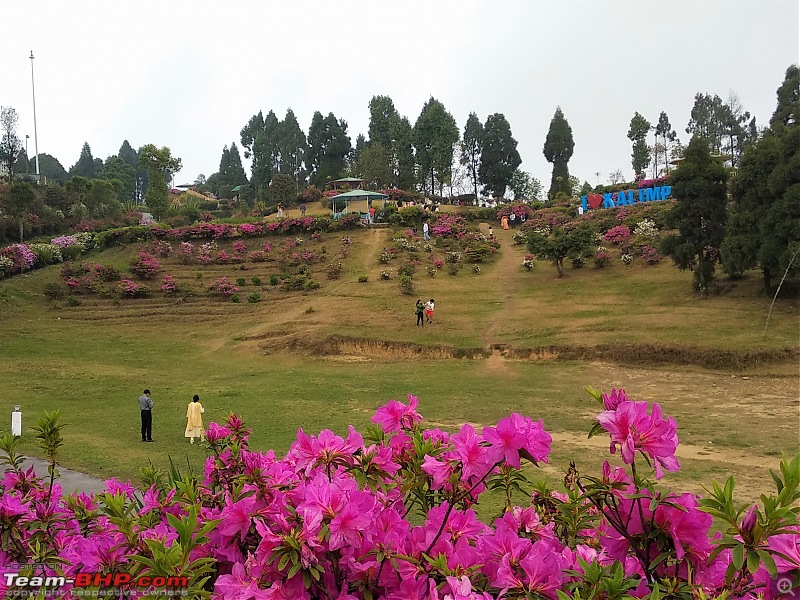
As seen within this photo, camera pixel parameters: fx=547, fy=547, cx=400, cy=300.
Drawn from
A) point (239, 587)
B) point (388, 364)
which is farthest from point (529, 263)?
point (239, 587)

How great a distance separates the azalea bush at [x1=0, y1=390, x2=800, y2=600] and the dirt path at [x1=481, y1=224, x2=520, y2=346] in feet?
46.0

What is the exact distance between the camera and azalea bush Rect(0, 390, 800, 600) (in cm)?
125

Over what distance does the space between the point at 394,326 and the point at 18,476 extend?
51.8ft

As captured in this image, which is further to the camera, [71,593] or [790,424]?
[790,424]

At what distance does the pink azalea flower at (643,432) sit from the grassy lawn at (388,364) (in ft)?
19.4

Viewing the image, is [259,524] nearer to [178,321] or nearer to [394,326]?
[394,326]

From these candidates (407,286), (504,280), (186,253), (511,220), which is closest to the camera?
(407,286)

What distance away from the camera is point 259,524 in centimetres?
137

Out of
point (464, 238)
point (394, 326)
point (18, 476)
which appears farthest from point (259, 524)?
point (464, 238)

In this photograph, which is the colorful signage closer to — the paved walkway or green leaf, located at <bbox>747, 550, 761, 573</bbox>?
the paved walkway

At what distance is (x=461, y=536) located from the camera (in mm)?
1509

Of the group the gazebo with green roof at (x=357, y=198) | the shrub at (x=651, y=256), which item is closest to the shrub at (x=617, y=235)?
the shrub at (x=651, y=256)

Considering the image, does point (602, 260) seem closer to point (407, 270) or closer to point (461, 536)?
point (407, 270)

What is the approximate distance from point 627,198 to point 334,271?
2163 centimetres
